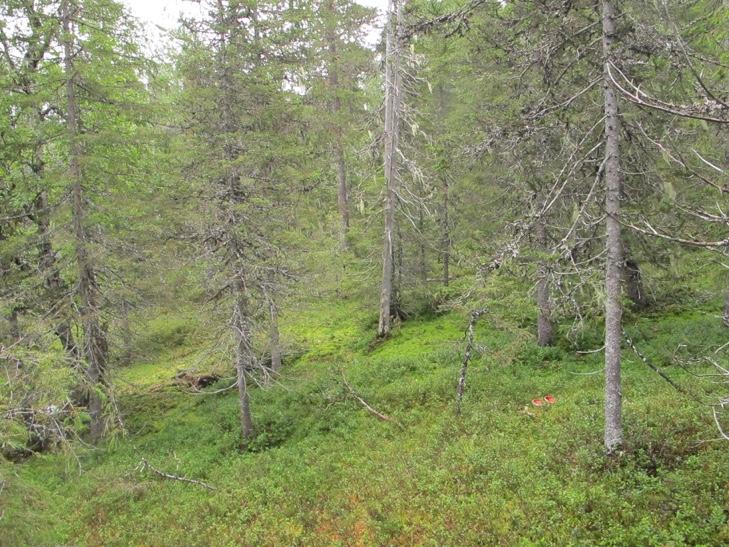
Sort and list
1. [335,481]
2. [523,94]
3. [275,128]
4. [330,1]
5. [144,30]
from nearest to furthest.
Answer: [335,481] → [523,94] → [144,30] → [275,128] → [330,1]

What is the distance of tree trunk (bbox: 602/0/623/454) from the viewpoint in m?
7.88

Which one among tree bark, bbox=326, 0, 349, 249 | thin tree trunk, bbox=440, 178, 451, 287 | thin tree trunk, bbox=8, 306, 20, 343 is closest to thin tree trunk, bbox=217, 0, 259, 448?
thin tree trunk, bbox=8, 306, 20, 343

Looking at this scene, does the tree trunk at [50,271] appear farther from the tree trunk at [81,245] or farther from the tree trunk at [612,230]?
the tree trunk at [612,230]

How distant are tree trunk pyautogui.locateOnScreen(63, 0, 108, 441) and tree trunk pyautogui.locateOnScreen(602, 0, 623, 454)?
11.9 metres

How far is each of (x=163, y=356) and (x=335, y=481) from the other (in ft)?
45.5

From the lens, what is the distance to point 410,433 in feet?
39.2

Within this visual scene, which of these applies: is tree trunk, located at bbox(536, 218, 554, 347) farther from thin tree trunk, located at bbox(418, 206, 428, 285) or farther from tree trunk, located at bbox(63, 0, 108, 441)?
tree trunk, located at bbox(63, 0, 108, 441)

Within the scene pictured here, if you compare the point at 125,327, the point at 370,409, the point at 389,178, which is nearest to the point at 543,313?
the point at 370,409

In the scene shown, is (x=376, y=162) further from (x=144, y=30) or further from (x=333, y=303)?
(x=144, y=30)

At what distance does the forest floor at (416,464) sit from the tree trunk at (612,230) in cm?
57

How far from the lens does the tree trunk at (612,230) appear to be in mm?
7879

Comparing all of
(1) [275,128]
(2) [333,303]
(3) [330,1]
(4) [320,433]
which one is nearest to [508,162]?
(1) [275,128]

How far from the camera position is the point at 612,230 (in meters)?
8.06

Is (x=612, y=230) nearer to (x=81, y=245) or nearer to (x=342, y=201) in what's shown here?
(x=81, y=245)
